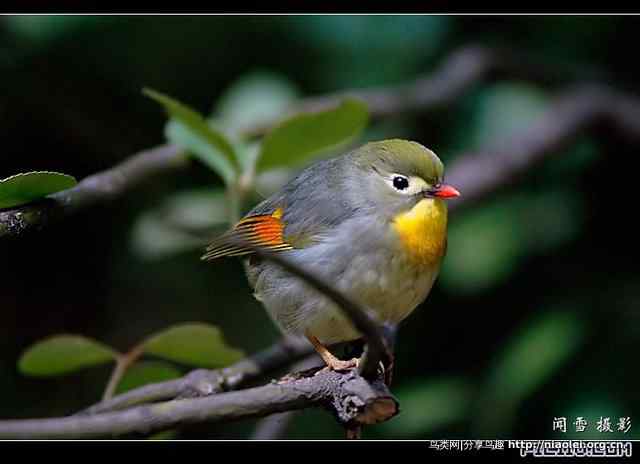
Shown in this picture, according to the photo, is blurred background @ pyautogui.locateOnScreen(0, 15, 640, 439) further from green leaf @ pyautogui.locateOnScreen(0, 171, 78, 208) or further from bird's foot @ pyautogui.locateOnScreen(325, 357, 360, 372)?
green leaf @ pyautogui.locateOnScreen(0, 171, 78, 208)

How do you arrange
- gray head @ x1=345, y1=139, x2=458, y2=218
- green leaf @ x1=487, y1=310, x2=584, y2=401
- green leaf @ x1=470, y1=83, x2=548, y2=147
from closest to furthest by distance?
gray head @ x1=345, y1=139, x2=458, y2=218 < green leaf @ x1=487, y1=310, x2=584, y2=401 < green leaf @ x1=470, y1=83, x2=548, y2=147

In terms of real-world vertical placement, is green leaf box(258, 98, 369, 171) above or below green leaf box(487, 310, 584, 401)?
above

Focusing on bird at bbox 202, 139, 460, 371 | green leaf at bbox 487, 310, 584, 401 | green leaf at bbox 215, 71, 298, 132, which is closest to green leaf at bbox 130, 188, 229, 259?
green leaf at bbox 215, 71, 298, 132

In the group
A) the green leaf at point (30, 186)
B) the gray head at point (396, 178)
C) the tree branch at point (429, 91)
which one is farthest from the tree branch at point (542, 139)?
the green leaf at point (30, 186)

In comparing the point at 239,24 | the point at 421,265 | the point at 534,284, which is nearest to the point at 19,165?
the point at 239,24

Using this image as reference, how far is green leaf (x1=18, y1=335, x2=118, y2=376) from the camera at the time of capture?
68.0 inches

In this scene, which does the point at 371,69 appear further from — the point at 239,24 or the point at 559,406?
Result: the point at 559,406

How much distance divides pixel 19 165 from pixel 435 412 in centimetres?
140

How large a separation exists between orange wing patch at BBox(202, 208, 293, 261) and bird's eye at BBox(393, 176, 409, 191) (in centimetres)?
27

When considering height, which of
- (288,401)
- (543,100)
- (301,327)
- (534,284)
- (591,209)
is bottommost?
(288,401)

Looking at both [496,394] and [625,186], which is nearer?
[496,394]

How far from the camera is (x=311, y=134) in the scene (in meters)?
2.09

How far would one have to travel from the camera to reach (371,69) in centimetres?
297

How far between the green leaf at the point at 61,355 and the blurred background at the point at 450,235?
0.53 metres
